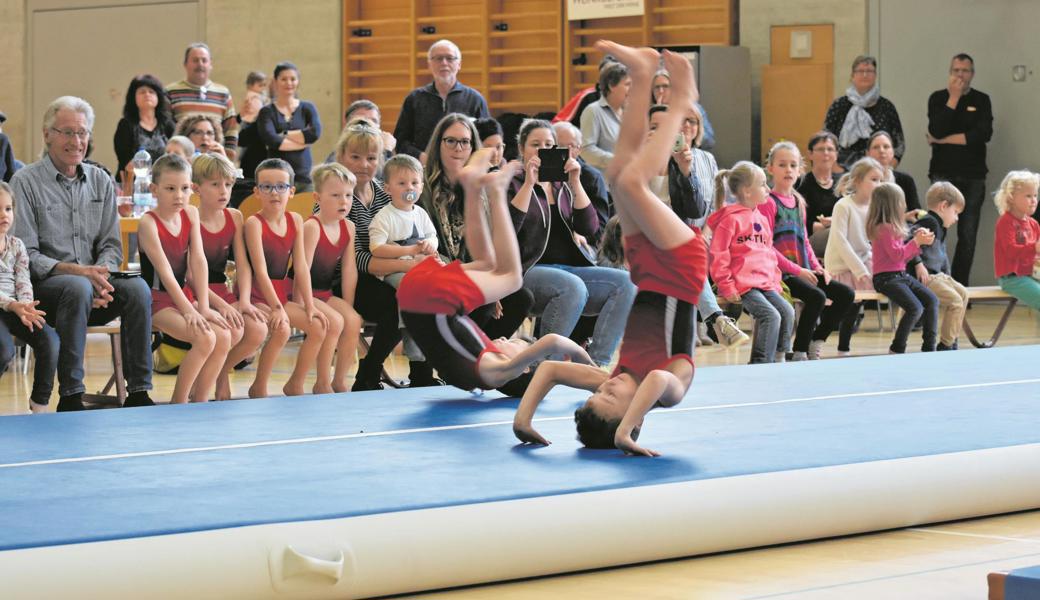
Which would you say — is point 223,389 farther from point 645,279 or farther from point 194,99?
point 194,99

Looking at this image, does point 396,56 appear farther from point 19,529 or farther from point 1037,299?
point 19,529

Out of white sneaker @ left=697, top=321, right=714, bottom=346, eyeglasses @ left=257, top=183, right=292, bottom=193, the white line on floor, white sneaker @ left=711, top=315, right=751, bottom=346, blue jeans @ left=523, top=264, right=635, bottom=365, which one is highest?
eyeglasses @ left=257, top=183, right=292, bottom=193

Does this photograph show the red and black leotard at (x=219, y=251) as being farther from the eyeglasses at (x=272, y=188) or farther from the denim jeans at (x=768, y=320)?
the denim jeans at (x=768, y=320)

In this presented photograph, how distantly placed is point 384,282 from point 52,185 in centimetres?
145

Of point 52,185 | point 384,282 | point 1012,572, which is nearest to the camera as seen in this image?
point 1012,572

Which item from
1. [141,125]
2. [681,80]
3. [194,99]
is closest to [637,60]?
[681,80]

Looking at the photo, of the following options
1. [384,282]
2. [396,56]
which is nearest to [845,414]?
[384,282]

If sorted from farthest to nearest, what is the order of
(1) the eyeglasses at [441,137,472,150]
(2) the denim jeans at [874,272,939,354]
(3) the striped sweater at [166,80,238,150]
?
1. (3) the striped sweater at [166,80,238,150]
2. (2) the denim jeans at [874,272,939,354]
3. (1) the eyeglasses at [441,137,472,150]

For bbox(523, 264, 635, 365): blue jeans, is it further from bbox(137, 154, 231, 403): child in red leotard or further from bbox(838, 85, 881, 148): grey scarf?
bbox(838, 85, 881, 148): grey scarf

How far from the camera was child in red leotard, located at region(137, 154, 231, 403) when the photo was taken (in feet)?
17.6

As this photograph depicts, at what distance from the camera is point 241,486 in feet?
10.5

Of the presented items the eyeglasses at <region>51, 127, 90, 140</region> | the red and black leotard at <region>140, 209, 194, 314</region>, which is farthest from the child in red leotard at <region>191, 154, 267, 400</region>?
the eyeglasses at <region>51, 127, 90, 140</region>

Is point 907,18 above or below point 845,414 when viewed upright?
above

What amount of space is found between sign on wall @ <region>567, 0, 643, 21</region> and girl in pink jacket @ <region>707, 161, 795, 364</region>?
5.77 m
